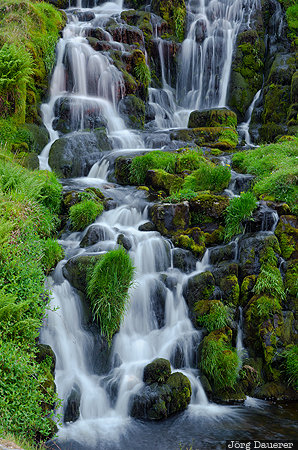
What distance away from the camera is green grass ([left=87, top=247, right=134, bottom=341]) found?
656 centimetres

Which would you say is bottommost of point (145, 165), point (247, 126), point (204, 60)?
point (145, 165)

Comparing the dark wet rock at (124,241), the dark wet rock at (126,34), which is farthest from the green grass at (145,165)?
the dark wet rock at (126,34)

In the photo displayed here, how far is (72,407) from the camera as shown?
5.71 meters

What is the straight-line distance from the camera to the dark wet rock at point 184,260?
26.6ft

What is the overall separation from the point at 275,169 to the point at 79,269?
263 inches

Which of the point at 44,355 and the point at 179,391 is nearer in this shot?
the point at 44,355

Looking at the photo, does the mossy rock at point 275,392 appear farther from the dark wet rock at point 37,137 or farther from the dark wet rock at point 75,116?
the dark wet rock at point 75,116

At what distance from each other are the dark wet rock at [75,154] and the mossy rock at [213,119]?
5.85 m

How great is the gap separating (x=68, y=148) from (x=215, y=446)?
9.76 meters

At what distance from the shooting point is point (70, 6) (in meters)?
24.4

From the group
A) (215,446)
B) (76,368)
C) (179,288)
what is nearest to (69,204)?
(179,288)

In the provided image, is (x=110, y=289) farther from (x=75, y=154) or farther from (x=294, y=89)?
(x=294, y=89)

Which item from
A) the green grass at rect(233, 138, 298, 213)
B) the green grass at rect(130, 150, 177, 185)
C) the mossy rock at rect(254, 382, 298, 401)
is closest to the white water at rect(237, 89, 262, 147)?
the green grass at rect(233, 138, 298, 213)

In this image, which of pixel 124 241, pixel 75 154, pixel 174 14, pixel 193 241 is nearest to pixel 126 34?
pixel 174 14
